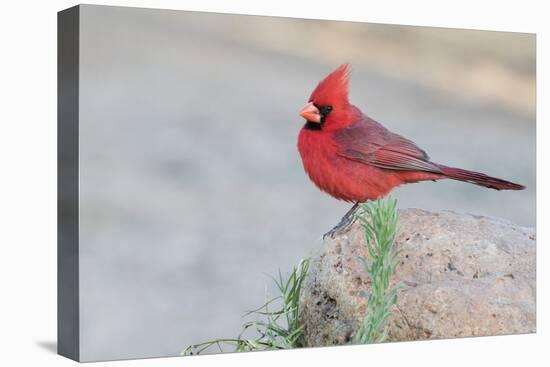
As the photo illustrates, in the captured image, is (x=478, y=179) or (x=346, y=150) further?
(x=478, y=179)

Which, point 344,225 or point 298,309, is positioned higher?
point 344,225

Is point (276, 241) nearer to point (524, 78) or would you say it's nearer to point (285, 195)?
point (285, 195)

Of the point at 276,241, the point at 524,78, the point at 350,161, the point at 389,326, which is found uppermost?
the point at 524,78

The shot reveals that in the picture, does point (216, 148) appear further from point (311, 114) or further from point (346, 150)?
point (346, 150)

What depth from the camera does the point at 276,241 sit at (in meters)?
6.38

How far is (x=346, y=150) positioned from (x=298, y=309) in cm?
103

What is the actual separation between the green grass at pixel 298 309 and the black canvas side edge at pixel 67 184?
2.32 ft

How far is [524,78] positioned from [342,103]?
1.51 m

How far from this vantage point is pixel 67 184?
5922 millimetres

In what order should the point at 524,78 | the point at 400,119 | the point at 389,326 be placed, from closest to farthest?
the point at 389,326 < the point at 400,119 < the point at 524,78

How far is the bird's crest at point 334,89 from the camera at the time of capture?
256 inches

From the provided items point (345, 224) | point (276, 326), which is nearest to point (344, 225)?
point (345, 224)

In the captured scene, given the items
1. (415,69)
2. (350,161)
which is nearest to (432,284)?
(350,161)

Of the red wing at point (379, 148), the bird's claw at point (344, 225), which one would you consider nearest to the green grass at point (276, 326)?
the bird's claw at point (344, 225)
